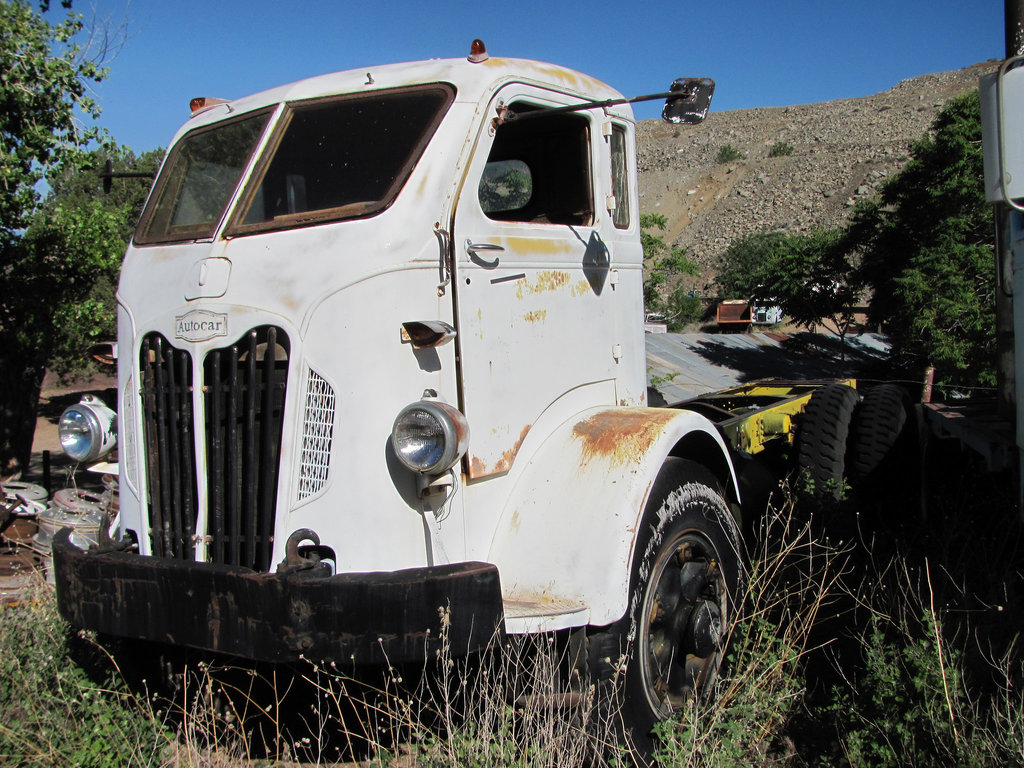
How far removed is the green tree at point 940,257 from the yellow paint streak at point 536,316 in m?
17.1

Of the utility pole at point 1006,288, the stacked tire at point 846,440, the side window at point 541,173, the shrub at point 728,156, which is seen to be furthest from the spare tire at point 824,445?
the shrub at point 728,156

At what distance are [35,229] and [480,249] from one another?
871 centimetres

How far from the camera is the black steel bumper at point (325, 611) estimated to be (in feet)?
8.63

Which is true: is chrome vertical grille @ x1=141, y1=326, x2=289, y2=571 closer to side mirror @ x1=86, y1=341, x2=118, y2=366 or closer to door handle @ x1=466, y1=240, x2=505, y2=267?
door handle @ x1=466, y1=240, x2=505, y2=267

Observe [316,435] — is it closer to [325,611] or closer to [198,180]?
[325,611]

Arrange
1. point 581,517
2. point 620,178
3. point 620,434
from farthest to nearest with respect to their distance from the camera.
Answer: point 620,178 → point 620,434 → point 581,517

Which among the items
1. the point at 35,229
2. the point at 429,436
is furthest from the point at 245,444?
the point at 35,229

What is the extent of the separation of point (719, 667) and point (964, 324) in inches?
717

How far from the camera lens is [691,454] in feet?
13.4

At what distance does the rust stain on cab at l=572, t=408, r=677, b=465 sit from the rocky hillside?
5384 cm

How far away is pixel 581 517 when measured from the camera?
10.2 feet

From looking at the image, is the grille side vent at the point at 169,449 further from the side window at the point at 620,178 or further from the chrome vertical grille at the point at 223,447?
the side window at the point at 620,178

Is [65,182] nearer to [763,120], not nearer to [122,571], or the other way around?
[122,571]

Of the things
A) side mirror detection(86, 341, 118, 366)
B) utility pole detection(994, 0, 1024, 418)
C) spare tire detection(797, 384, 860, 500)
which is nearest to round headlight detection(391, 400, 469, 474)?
side mirror detection(86, 341, 118, 366)
